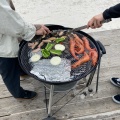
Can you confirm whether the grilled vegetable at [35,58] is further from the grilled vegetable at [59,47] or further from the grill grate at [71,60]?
the grilled vegetable at [59,47]

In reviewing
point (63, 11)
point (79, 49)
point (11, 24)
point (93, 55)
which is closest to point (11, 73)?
point (11, 24)

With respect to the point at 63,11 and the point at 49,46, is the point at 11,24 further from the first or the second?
the point at 63,11

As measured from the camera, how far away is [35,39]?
288cm

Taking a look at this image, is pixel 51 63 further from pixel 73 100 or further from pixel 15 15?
pixel 73 100

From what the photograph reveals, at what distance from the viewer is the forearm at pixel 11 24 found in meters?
2.21

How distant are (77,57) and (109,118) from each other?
87cm

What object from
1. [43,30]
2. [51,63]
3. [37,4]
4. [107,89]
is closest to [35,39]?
[43,30]

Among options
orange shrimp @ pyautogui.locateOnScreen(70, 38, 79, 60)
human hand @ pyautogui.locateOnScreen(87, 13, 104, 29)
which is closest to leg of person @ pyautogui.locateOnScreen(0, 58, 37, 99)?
orange shrimp @ pyautogui.locateOnScreen(70, 38, 79, 60)

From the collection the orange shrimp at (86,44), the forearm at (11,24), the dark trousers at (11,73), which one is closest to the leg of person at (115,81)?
the orange shrimp at (86,44)

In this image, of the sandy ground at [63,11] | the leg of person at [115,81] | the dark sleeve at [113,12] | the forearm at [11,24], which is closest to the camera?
the forearm at [11,24]

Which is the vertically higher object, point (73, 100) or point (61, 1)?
point (61, 1)

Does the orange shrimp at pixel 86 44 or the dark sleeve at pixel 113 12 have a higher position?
the dark sleeve at pixel 113 12

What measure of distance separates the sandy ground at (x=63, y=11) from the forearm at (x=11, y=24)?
2056 millimetres

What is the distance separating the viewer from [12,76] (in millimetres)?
2816
